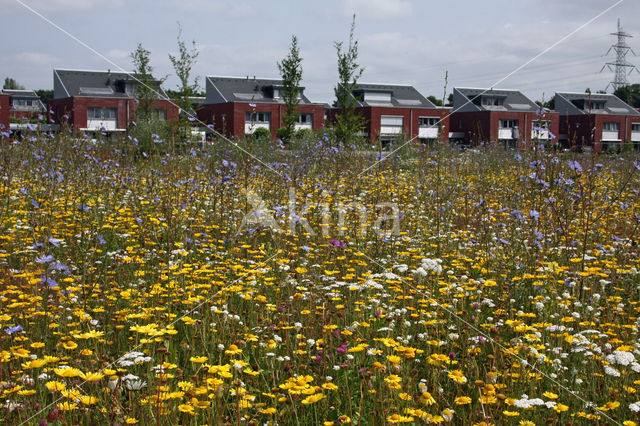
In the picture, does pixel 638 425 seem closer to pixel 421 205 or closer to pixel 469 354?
pixel 469 354

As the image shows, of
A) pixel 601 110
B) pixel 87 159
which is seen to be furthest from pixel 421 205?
pixel 601 110

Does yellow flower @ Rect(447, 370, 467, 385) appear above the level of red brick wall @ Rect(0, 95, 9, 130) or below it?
below

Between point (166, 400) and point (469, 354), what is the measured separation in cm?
163

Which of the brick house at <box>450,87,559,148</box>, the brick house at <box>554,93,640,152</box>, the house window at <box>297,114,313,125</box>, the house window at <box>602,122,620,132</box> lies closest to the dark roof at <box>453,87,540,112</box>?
the brick house at <box>450,87,559,148</box>

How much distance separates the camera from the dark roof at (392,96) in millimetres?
65375

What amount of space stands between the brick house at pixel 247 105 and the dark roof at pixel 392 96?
7.17 metres

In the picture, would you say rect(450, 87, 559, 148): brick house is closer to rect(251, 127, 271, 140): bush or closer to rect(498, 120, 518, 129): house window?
rect(498, 120, 518, 129): house window

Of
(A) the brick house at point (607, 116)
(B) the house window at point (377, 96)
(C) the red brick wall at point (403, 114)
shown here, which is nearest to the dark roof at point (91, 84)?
(C) the red brick wall at point (403, 114)

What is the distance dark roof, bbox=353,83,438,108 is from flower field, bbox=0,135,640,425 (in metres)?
59.3

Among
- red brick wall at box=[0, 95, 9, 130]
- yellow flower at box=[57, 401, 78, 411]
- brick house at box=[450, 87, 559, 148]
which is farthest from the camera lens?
brick house at box=[450, 87, 559, 148]

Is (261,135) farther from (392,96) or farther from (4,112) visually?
(392,96)

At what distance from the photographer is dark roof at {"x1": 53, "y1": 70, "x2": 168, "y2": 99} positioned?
5812cm

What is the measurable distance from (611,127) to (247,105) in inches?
1759

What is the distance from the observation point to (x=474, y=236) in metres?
5.79
